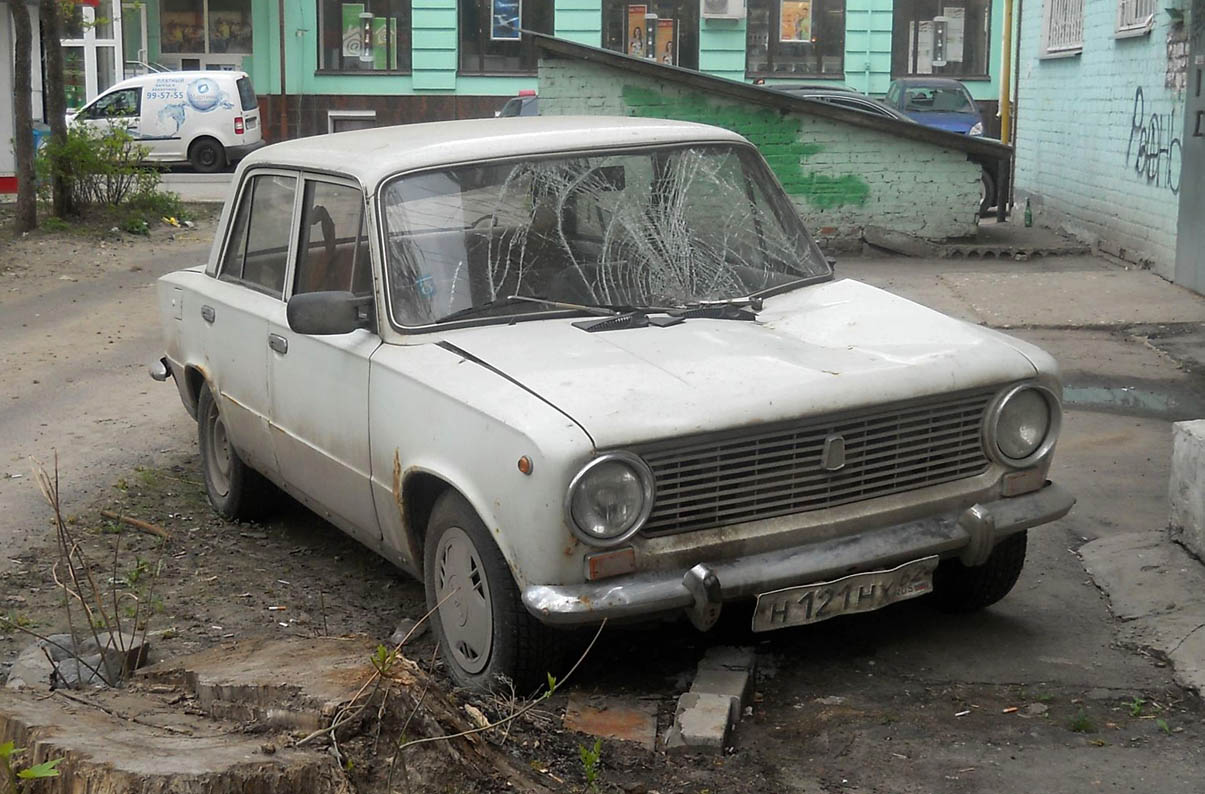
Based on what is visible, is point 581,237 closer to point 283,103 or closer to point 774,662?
point 774,662

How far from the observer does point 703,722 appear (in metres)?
4.19

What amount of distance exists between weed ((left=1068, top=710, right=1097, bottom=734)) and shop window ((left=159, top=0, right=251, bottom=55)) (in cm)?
3309

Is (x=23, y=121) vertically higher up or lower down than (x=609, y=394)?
higher up

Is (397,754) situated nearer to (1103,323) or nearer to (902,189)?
(1103,323)

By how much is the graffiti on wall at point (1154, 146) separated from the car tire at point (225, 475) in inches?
353

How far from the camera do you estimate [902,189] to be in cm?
1542

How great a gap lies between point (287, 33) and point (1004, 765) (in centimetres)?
3298

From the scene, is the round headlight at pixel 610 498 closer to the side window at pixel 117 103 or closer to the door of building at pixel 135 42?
the side window at pixel 117 103

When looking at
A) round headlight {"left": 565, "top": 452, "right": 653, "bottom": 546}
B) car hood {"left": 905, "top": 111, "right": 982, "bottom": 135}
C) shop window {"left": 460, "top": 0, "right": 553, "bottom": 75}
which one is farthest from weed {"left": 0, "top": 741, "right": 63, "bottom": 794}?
shop window {"left": 460, "top": 0, "right": 553, "bottom": 75}

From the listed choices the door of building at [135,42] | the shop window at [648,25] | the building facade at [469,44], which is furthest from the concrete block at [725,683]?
the door of building at [135,42]

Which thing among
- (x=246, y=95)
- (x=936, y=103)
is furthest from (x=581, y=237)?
(x=246, y=95)

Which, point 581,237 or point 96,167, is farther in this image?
point 96,167

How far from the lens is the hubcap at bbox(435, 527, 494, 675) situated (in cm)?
440

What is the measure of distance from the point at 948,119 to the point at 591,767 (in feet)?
72.2
